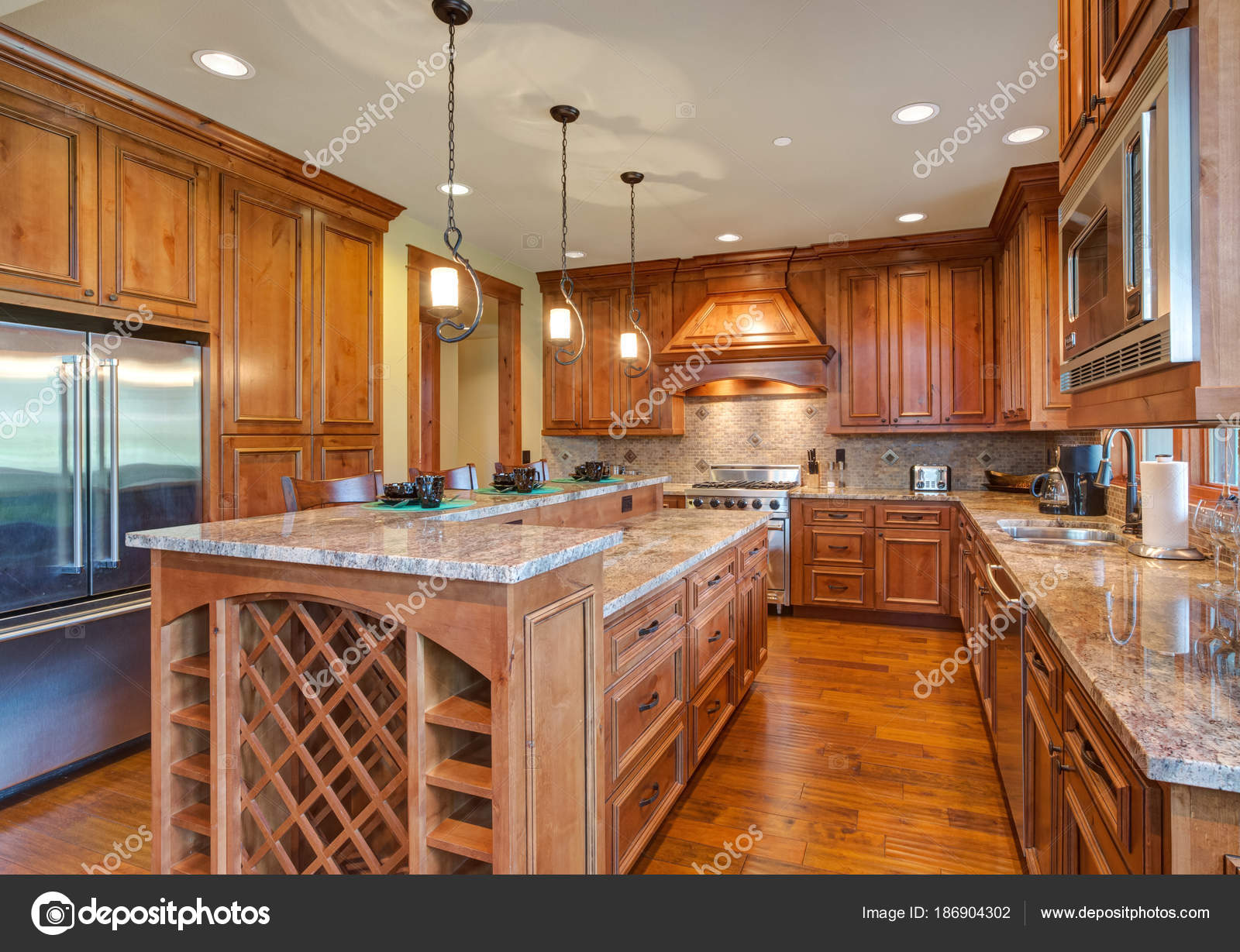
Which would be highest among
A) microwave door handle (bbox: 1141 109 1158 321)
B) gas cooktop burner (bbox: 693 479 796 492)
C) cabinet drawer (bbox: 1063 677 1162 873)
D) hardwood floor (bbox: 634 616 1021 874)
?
microwave door handle (bbox: 1141 109 1158 321)

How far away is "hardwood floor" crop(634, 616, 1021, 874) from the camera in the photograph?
2.17m

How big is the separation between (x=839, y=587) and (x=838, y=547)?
28 centimetres

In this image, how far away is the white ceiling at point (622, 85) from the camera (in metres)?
2.36

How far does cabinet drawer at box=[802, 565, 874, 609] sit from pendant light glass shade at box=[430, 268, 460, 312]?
130 inches

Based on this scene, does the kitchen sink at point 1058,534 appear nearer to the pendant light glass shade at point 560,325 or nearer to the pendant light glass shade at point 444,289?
the pendant light glass shade at point 560,325

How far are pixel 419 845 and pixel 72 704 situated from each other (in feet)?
6.84

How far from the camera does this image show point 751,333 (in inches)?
206

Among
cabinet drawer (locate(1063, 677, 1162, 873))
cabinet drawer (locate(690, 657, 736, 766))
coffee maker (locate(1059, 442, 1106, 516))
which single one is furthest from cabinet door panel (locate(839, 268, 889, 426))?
cabinet drawer (locate(1063, 677, 1162, 873))

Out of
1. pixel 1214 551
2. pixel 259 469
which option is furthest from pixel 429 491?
pixel 1214 551

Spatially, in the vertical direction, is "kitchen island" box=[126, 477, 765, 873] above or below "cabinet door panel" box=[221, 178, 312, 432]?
below

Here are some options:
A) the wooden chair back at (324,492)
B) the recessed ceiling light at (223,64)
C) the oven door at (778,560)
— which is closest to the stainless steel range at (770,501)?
the oven door at (778,560)

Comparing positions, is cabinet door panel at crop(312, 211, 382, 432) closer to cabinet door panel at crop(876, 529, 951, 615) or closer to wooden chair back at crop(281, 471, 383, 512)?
wooden chair back at crop(281, 471, 383, 512)

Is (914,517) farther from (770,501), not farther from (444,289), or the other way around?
(444,289)
